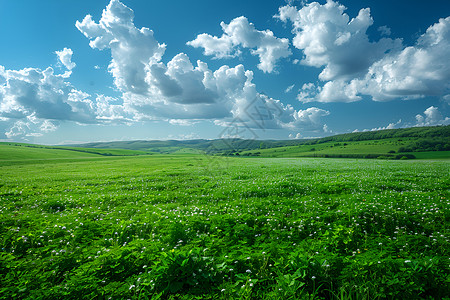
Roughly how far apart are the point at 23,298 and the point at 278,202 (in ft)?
32.2

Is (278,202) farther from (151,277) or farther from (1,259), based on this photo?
(1,259)

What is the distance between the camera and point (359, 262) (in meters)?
4.68

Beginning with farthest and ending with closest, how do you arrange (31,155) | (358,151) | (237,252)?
(358,151) < (31,155) < (237,252)

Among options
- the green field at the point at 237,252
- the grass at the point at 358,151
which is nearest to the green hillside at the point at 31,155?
the green field at the point at 237,252

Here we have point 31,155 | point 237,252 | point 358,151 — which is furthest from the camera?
point 358,151

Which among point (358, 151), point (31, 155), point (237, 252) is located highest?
point (237, 252)

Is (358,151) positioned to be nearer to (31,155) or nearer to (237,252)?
(237,252)

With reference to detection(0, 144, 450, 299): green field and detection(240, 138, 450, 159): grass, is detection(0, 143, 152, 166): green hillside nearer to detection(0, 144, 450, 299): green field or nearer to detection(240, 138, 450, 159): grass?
detection(0, 144, 450, 299): green field

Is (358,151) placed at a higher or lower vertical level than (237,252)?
lower

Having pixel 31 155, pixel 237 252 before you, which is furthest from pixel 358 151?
pixel 31 155

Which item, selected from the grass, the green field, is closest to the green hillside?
the green field

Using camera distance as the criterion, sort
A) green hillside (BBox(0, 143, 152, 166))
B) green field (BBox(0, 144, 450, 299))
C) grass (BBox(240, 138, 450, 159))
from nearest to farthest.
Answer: green field (BBox(0, 144, 450, 299))
green hillside (BBox(0, 143, 152, 166))
grass (BBox(240, 138, 450, 159))

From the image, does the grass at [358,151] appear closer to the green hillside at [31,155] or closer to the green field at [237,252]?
the green hillside at [31,155]

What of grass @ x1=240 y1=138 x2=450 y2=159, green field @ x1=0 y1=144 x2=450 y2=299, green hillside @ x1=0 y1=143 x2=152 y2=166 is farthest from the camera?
grass @ x1=240 y1=138 x2=450 y2=159
